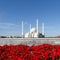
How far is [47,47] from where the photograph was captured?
8.52 meters

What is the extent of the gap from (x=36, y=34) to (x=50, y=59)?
80.4ft

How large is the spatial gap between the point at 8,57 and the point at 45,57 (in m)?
1.40

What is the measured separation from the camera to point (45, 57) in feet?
22.9

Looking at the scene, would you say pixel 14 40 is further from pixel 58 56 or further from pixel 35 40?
pixel 58 56

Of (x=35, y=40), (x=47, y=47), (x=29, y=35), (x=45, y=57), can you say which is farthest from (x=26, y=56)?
(x=29, y=35)

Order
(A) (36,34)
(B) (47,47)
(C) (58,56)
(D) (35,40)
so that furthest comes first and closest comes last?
(A) (36,34), (D) (35,40), (B) (47,47), (C) (58,56)

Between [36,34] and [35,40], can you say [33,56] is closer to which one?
[35,40]

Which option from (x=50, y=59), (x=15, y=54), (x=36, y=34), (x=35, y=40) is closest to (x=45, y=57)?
(x=50, y=59)

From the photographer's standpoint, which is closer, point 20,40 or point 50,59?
point 50,59

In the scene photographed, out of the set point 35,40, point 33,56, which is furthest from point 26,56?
point 35,40

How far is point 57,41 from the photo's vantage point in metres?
16.1

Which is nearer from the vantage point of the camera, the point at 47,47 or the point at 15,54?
the point at 15,54

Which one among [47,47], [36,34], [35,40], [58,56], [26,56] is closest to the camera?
[26,56]

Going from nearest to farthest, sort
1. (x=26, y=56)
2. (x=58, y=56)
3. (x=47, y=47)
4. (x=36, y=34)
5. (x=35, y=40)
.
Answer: (x=26, y=56), (x=58, y=56), (x=47, y=47), (x=35, y=40), (x=36, y=34)
